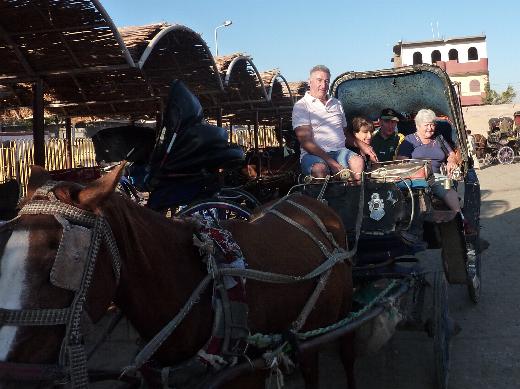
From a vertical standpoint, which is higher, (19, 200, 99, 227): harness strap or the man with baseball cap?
(19, 200, 99, 227): harness strap

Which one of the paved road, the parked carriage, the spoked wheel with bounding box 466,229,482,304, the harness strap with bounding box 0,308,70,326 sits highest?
the harness strap with bounding box 0,308,70,326

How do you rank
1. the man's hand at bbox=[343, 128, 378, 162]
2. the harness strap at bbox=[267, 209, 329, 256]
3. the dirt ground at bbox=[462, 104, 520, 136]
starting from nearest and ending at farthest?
the harness strap at bbox=[267, 209, 329, 256], the man's hand at bbox=[343, 128, 378, 162], the dirt ground at bbox=[462, 104, 520, 136]

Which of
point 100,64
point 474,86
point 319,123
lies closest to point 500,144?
point 100,64

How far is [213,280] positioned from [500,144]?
2490cm

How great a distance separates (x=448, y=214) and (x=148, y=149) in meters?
2.93

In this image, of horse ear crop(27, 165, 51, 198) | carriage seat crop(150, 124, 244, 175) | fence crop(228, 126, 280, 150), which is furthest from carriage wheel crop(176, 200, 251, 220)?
fence crop(228, 126, 280, 150)

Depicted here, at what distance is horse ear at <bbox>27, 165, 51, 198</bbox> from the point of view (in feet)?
6.36

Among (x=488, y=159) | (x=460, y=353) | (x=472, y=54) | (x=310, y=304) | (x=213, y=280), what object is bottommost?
(x=488, y=159)

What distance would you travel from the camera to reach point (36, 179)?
1.98 metres

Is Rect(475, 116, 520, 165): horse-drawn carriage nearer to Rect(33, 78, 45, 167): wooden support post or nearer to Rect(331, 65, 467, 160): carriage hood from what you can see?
Rect(331, 65, 467, 160): carriage hood

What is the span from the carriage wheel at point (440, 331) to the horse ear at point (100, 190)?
8.59 feet

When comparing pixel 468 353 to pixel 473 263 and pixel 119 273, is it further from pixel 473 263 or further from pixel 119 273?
pixel 119 273

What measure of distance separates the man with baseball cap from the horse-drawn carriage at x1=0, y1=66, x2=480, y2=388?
6.36ft

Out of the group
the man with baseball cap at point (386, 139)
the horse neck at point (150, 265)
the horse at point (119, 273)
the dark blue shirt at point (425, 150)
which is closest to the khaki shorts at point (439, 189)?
the dark blue shirt at point (425, 150)
